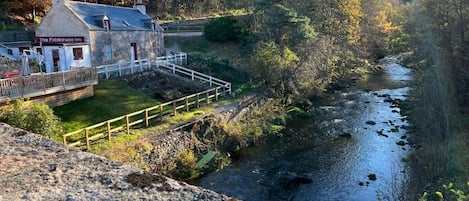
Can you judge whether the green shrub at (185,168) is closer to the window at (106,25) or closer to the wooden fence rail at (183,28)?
the window at (106,25)

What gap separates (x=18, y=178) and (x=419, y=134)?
2036 cm

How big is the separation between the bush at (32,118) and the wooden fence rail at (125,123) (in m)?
0.68

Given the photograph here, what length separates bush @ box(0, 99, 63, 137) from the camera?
13.2 metres

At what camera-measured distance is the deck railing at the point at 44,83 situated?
15625mm

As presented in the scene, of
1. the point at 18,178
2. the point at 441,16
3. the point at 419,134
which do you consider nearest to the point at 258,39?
the point at 441,16

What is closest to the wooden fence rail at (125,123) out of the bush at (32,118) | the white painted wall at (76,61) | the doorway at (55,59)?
the bush at (32,118)

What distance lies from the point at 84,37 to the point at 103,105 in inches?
304

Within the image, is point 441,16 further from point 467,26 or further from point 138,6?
point 138,6

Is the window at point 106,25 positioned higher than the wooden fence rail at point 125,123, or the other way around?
the window at point 106,25

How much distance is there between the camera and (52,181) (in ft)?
19.1

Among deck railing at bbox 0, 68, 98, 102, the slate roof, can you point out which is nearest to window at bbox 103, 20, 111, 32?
the slate roof

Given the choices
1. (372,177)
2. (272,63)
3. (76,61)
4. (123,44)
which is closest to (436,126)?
(372,177)

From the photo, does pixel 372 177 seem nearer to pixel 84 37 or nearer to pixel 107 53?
pixel 107 53

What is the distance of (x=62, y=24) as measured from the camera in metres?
26.5
